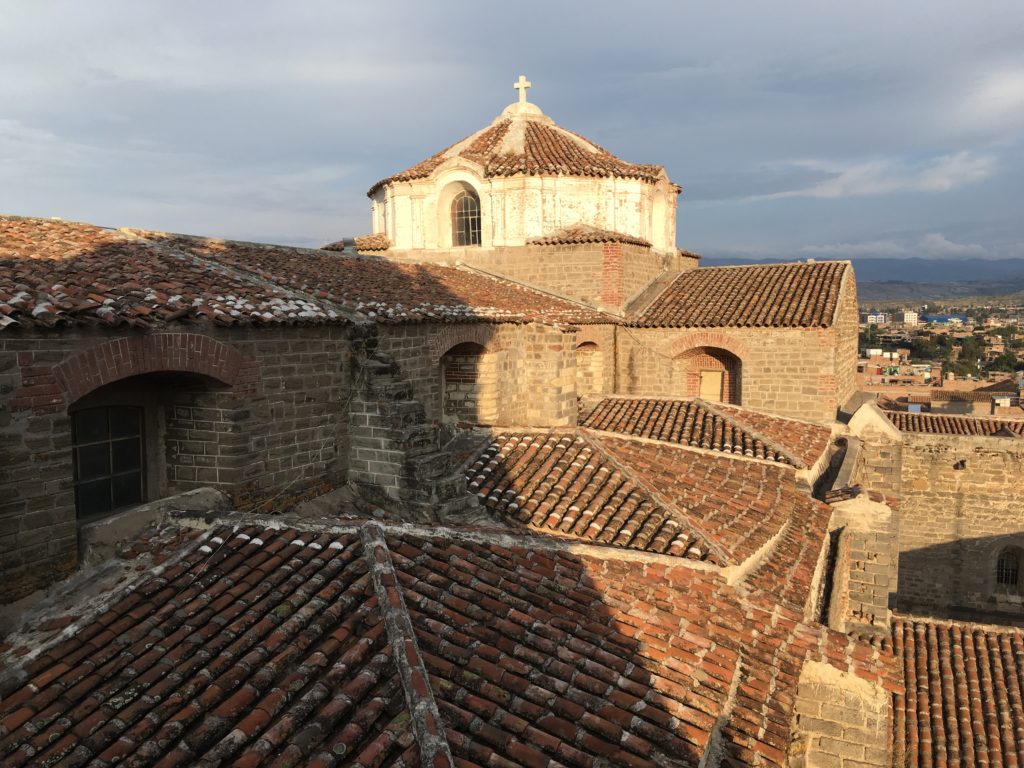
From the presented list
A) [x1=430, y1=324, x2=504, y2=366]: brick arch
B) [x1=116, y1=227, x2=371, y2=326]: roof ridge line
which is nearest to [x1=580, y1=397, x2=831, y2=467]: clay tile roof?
[x1=430, y1=324, x2=504, y2=366]: brick arch

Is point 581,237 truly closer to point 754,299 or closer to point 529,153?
point 529,153

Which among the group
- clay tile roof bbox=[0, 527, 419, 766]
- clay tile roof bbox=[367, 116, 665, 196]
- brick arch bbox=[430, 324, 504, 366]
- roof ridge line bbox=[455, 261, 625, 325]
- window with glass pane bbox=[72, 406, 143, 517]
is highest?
clay tile roof bbox=[367, 116, 665, 196]

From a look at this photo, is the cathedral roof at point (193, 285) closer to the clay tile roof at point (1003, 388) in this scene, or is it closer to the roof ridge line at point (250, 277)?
the roof ridge line at point (250, 277)

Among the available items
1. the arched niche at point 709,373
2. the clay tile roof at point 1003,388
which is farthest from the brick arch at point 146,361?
the clay tile roof at point 1003,388

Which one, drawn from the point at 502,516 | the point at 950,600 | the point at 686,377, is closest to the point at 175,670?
the point at 502,516

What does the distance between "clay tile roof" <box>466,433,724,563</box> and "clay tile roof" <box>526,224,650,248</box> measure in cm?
758

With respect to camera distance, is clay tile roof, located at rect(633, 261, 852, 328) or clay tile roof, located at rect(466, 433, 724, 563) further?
clay tile roof, located at rect(633, 261, 852, 328)

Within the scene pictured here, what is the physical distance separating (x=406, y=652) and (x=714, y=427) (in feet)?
27.3

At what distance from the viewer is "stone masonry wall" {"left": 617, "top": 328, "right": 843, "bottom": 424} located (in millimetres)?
14711

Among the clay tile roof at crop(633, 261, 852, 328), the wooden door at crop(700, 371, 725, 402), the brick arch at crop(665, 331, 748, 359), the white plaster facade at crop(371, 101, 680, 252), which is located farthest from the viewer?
the white plaster facade at crop(371, 101, 680, 252)

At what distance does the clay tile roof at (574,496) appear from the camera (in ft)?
23.6

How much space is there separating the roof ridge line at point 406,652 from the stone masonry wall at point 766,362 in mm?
11363

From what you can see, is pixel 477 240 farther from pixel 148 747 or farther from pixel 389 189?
pixel 148 747

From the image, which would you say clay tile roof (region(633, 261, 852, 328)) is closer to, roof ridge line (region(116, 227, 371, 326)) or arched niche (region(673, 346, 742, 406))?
arched niche (region(673, 346, 742, 406))
